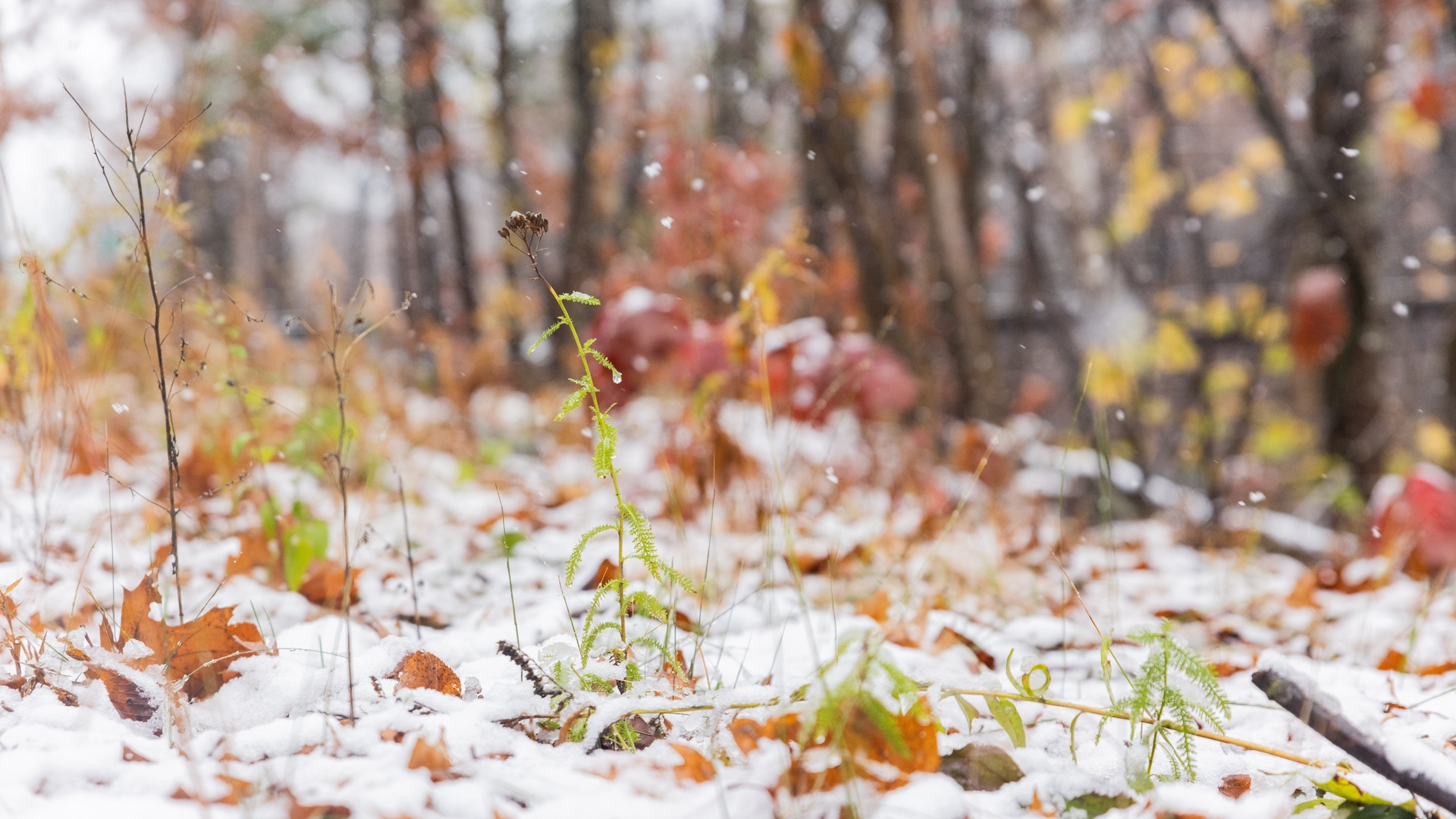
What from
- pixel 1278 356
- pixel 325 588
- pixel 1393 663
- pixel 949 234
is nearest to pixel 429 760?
pixel 325 588

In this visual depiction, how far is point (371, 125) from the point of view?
25.7 feet

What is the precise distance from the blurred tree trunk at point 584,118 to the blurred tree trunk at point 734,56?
42.8 inches

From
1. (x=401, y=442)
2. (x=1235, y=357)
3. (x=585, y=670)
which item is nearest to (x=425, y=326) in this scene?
(x=401, y=442)

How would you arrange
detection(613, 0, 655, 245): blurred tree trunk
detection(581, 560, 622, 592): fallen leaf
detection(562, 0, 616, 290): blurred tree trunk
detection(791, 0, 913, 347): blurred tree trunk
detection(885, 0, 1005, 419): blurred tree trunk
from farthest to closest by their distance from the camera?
detection(613, 0, 655, 245): blurred tree trunk → detection(562, 0, 616, 290): blurred tree trunk → detection(885, 0, 1005, 419): blurred tree trunk → detection(791, 0, 913, 347): blurred tree trunk → detection(581, 560, 622, 592): fallen leaf

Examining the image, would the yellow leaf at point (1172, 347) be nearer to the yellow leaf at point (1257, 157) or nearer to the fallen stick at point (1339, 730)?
the yellow leaf at point (1257, 157)

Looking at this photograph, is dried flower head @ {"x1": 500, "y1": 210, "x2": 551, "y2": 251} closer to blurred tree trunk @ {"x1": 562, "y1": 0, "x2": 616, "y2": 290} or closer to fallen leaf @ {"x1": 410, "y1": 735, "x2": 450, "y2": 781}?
fallen leaf @ {"x1": 410, "y1": 735, "x2": 450, "y2": 781}

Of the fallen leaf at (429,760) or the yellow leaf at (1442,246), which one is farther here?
the yellow leaf at (1442,246)

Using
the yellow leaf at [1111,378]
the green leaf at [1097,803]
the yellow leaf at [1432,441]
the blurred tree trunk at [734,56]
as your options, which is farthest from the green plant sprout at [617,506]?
the blurred tree trunk at [734,56]

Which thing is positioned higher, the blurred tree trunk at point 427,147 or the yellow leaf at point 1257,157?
the blurred tree trunk at point 427,147

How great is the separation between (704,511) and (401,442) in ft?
5.69

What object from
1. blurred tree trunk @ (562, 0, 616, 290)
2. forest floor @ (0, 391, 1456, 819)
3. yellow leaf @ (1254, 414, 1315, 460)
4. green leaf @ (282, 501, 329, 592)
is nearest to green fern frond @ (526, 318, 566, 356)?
forest floor @ (0, 391, 1456, 819)

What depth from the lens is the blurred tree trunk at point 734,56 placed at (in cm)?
709

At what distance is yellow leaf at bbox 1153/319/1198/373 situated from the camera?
5.06 m

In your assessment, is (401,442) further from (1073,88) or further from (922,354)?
(1073,88)
